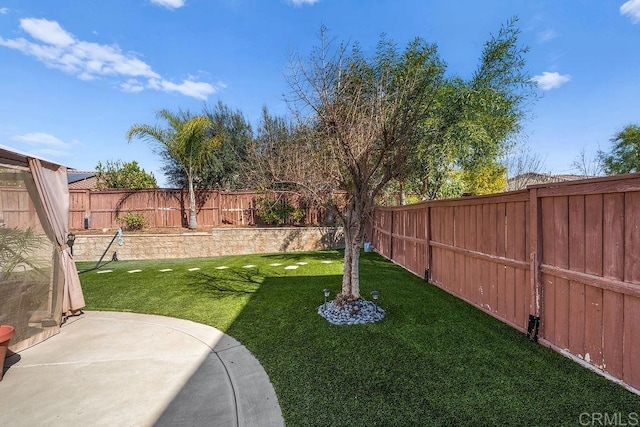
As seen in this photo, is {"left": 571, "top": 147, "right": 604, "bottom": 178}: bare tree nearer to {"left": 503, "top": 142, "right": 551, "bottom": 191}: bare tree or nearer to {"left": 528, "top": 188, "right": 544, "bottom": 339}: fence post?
{"left": 503, "top": 142, "right": 551, "bottom": 191}: bare tree

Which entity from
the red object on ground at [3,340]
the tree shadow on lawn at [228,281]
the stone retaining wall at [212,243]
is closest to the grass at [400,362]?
the tree shadow on lawn at [228,281]

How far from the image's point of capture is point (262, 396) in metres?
2.43

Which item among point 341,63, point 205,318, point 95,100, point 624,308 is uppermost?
point 95,100

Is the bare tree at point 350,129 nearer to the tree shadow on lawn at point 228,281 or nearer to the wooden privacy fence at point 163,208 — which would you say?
the tree shadow on lawn at point 228,281

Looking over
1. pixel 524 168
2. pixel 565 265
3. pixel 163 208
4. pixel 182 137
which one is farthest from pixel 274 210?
pixel 524 168

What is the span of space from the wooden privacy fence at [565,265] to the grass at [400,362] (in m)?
0.21

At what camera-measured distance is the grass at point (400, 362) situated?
2139mm

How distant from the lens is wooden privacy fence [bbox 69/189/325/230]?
1267cm

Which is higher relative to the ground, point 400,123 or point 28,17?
point 28,17

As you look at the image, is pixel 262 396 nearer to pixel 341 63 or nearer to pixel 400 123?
pixel 400 123

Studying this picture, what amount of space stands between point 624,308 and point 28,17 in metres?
12.5

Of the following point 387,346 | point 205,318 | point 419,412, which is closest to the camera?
point 419,412

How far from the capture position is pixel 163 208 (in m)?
13.1

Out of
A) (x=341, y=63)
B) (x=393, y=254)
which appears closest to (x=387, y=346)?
(x=341, y=63)
